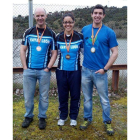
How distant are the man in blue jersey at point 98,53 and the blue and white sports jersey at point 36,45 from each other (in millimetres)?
632

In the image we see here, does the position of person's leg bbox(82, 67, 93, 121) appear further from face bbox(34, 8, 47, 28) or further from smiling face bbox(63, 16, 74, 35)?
face bbox(34, 8, 47, 28)

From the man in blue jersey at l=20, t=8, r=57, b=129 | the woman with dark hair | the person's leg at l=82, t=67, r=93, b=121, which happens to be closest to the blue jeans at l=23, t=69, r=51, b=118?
the man in blue jersey at l=20, t=8, r=57, b=129

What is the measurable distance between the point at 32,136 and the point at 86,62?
5.42ft

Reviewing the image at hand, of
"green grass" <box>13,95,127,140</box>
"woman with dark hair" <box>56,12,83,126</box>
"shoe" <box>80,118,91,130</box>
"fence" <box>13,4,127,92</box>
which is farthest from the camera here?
"fence" <box>13,4,127,92</box>

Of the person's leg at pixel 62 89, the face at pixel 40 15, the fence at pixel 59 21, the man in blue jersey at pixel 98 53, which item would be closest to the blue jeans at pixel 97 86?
the man in blue jersey at pixel 98 53

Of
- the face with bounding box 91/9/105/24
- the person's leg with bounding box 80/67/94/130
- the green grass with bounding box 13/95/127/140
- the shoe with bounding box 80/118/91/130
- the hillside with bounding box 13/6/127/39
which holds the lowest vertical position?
the green grass with bounding box 13/95/127/140

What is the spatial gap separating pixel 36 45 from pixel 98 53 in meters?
1.09

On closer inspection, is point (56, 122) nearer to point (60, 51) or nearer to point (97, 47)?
point (60, 51)

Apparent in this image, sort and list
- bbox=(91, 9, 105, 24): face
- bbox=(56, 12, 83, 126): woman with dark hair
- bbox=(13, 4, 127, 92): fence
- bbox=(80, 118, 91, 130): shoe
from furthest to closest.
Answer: bbox=(13, 4, 127, 92): fence < bbox=(80, 118, 91, 130): shoe < bbox=(56, 12, 83, 126): woman with dark hair < bbox=(91, 9, 105, 24): face

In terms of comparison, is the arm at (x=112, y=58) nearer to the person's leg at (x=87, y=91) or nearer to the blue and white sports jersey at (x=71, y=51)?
the person's leg at (x=87, y=91)

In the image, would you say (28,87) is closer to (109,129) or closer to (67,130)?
(67,130)

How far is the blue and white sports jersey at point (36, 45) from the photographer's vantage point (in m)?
3.20

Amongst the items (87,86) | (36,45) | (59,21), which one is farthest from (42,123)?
(59,21)

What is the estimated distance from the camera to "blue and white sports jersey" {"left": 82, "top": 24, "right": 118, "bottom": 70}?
9.98ft
